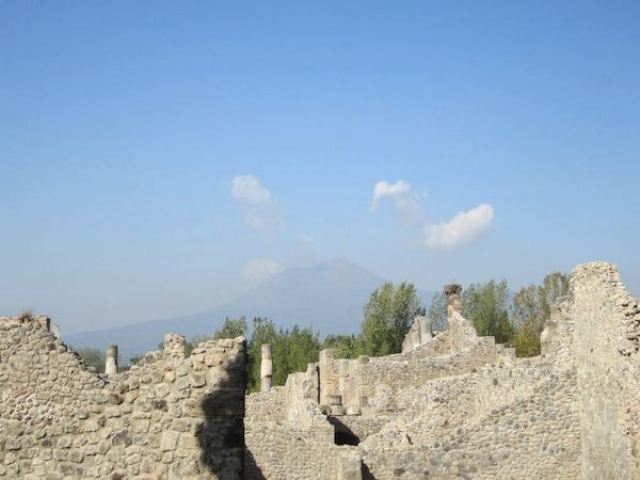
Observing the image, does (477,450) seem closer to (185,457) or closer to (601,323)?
(601,323)

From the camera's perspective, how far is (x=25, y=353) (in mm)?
10766

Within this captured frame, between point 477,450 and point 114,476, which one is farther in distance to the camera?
point 477,450

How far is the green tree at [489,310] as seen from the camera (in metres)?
60.4

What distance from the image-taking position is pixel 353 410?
2709 cm

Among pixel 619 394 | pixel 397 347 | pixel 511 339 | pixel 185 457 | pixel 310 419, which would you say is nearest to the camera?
pixel 185 457

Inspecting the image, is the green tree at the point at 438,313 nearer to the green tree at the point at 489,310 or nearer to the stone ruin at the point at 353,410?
the green tree at the point at 489,310

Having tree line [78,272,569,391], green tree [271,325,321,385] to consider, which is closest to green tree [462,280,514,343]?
tree line [78,272,569,391]

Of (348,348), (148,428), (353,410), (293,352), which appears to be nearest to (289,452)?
(353,410)

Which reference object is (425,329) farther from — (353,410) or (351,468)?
(351,468)

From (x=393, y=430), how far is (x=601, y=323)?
5.63 metres

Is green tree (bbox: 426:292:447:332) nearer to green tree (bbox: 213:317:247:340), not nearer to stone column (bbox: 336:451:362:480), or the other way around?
green tree (bbox: 213:317:247:340)

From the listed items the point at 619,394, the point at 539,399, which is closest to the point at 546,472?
the point at 539,399

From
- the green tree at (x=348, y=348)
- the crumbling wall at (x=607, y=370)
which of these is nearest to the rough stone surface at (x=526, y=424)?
the crumbling wall at (x=607, y=370)

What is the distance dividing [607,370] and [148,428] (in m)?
10.3
